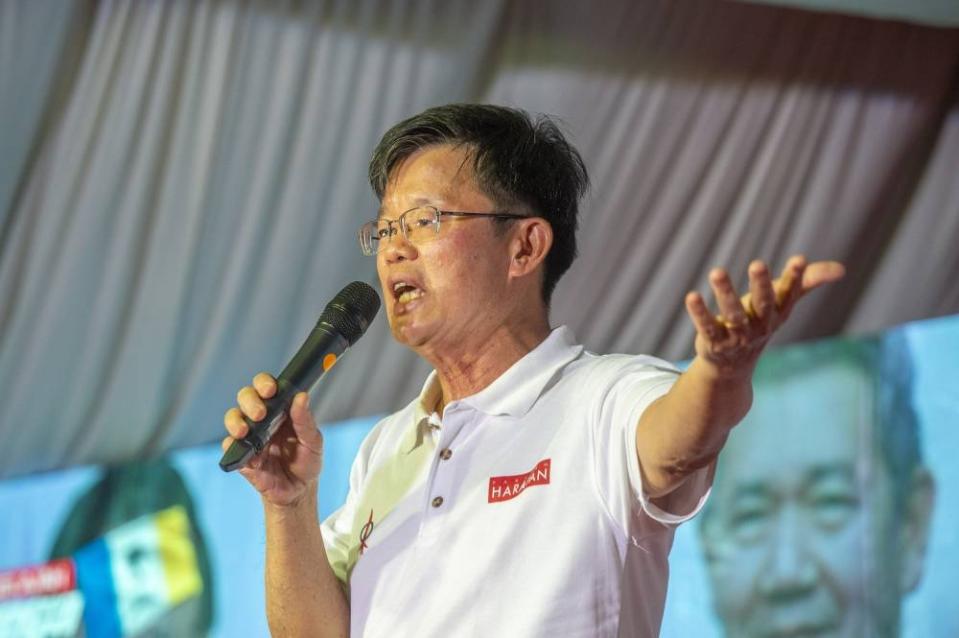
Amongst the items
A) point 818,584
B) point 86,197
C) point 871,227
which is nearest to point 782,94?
point 871,227

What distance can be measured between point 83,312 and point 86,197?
1.01ft

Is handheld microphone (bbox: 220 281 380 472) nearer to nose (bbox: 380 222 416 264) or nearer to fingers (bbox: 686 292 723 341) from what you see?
nose (bbox: 380 222 416 264)

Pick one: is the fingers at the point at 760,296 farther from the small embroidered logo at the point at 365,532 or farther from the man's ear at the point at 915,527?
the man's ear at the point at 915,527

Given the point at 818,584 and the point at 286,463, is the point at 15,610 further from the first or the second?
the point at 818,584

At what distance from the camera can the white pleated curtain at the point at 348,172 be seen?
317 centimetres

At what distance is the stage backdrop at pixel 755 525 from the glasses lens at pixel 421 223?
5.17 feet

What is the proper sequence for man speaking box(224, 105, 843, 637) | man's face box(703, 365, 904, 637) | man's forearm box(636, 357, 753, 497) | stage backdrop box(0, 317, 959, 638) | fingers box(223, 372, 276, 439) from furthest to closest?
man's face box(703, 365, 904, 637) → stage backdrop box(0, 317, 959, 638) → fingers box(223, 372, 276, 439) → man speaking box(224, 105, 843, 637) → man's forearm box(636, 357, 753, 497)

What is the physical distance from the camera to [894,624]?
3.40 m

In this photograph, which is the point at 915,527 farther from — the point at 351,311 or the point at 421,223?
the point at 351,311

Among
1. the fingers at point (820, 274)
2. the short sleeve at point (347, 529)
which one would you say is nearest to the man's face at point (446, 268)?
the short sleeve at point (347, 529)

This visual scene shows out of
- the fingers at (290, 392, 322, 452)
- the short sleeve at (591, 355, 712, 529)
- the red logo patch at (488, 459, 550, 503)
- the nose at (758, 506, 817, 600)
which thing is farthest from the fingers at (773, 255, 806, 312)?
the nose at (758, 506, 817, 600)

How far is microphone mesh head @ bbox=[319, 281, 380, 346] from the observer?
5.55 ft

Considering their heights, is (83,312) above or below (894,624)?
above

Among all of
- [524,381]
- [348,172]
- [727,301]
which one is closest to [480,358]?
[524,381]
